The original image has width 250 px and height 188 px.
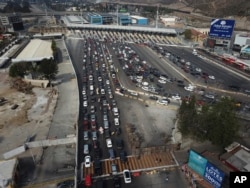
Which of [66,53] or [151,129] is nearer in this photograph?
[151,129]

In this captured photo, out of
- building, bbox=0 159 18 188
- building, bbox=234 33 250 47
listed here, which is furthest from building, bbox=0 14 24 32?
building, bbox=0 159 18 188

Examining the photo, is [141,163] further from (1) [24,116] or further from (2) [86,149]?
(1) [24,116]

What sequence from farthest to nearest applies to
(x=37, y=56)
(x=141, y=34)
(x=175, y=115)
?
(x=141, y=34)
(x=37, y=56)
(x=175, y=115)

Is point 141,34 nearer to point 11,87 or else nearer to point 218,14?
point 218,14

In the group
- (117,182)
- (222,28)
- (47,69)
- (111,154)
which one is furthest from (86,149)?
(222,28)

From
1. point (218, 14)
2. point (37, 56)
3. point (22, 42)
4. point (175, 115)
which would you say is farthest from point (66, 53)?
point (218, 14)

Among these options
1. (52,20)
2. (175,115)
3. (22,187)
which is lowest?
(22,187)

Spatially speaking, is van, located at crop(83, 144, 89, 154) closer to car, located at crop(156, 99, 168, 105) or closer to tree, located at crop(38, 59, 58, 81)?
car, located at crop(156, 99, 168, 105)

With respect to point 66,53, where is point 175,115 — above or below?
below
